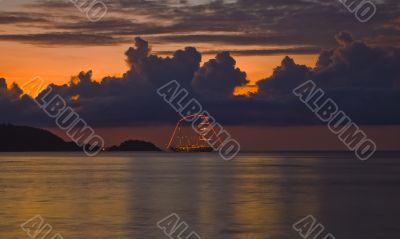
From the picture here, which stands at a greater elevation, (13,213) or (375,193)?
(375,193)

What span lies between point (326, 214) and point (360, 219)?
348cm

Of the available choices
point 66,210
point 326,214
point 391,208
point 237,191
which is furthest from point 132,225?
point 237,191

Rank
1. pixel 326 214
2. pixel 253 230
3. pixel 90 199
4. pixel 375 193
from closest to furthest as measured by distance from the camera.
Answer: pixel 253 230
pixel 326 214
pixel 90 199
pixel 375 193

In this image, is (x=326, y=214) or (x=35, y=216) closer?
(x=35, y=216)

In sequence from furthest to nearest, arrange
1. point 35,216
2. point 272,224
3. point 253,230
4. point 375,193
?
point 375,193 < point 35,216 < point 272,224 < point 253,230

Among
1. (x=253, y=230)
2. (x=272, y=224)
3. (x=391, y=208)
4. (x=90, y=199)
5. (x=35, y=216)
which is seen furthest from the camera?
(x=90, y=199)

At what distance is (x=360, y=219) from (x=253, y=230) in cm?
814

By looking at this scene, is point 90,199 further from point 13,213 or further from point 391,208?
point 391,208

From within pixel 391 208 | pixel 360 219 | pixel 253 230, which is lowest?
pixel 253 230

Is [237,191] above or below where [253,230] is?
above

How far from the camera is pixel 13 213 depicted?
42.9 m

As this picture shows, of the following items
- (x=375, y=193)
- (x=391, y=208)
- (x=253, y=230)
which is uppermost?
(x=375, y=193)

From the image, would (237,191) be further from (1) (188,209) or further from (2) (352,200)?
(1) (188,209)

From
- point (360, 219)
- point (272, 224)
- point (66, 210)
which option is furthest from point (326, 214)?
point (66, 210)
